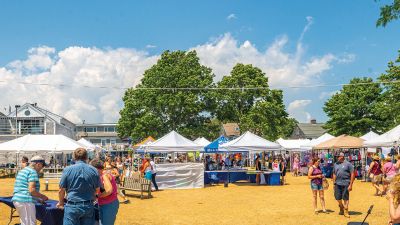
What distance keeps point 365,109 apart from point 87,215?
170 feet

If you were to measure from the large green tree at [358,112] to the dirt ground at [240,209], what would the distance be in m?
35.6

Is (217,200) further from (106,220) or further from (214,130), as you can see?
(214,130)

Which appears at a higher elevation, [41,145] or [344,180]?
[41,145]

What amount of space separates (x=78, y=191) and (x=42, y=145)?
73.5ft

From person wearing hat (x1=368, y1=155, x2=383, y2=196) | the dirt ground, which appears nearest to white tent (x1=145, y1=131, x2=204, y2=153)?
the dirt ground

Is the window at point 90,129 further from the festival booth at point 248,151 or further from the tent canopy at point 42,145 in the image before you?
the festival booth at point 248,151

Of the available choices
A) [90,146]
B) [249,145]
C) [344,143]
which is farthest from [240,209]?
[90,146]

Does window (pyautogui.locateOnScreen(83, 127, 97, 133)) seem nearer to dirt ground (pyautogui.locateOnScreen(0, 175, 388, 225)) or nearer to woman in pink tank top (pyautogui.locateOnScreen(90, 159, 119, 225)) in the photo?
dirt ground (pyautogui.locateOnScreen(0, 175, 388, 225))

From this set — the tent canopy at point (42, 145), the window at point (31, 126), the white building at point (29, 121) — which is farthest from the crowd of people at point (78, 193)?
the window at point (31, 126)

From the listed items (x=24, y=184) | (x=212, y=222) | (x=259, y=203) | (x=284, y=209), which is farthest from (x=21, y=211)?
(x=259, y=203)

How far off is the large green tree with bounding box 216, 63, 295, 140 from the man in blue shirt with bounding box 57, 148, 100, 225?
42690 mm

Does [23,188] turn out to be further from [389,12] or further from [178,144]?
[178,144]

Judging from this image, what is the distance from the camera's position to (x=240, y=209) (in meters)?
14.4

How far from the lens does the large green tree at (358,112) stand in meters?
53.3
